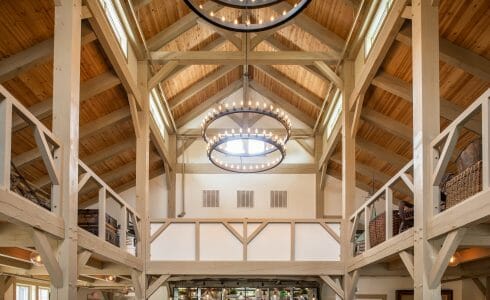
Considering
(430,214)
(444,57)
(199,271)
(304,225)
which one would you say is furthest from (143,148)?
(430,214)

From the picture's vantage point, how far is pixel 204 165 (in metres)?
17.4

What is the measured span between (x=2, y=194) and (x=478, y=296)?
10131 mm

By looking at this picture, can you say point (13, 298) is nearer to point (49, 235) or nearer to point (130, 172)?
point (130, 172)

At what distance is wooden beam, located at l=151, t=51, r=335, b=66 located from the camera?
12.0 metres

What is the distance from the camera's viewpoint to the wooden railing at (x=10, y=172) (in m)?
4.77

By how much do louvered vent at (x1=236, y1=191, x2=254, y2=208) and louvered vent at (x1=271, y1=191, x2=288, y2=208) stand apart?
571 mm

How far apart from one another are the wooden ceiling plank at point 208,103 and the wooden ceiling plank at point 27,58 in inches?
335

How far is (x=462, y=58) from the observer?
8.55 meters

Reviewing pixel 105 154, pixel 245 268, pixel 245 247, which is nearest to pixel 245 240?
pixel 245 247

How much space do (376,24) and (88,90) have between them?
465 cm

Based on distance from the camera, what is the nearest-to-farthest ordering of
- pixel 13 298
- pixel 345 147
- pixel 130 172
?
pixel 345 147 < pixel 13 298 < pixel 130 172

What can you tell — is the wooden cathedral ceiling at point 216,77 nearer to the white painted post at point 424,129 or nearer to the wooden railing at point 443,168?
the white painted post at point 424,129

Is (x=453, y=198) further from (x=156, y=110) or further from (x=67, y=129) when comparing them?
(x=156, y=110)

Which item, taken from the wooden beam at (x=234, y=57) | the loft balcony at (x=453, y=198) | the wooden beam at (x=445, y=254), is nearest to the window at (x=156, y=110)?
the wooden beam at (x=234, y=57)
